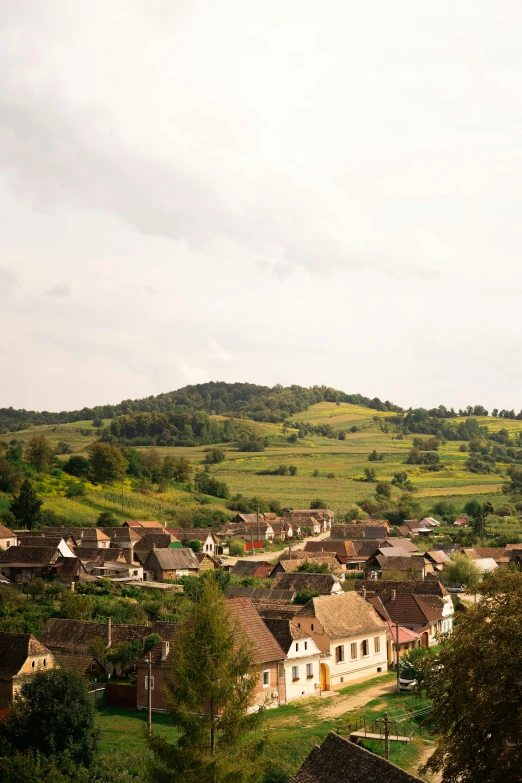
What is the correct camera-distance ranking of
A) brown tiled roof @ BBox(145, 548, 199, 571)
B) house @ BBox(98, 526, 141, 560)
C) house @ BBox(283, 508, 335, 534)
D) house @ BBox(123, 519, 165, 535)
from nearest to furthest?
brown tiled roof @ BBox(145, 548, 199, 571) < house @ BBox(98, 526, 141, 560) < house @ BBox(123, 519, 165, 535) < house @ BBox(283, 508, 335, 534)

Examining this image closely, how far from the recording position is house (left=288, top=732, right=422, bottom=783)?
1738 cm

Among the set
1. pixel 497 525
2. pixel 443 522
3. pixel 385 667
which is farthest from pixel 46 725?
pixel 443 522

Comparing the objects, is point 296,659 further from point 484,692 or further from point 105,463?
point 105,463

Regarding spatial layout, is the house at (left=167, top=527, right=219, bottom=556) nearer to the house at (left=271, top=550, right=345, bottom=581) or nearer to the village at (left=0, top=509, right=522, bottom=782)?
the village at (left=0, top=509, right=522, bottom=782)

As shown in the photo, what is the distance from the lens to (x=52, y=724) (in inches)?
979

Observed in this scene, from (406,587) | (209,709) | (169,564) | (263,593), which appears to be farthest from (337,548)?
(209,709)

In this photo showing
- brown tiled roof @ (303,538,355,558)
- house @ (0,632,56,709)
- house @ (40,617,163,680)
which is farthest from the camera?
brown tiled roof @ (303,538,355,558)

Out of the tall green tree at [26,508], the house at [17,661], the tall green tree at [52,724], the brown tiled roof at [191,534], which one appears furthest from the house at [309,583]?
the tall green tree at [26,508]

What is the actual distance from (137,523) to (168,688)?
6589 cm

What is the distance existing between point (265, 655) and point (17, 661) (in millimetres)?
10178

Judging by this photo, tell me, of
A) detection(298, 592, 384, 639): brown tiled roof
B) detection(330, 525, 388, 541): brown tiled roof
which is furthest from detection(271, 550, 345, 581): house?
detection(298, 592, 384, 639): brown tiled roof

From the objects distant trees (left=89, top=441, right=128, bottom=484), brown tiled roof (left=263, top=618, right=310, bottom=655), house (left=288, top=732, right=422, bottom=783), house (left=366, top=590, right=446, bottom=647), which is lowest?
house (left=366, top=590, right=446, bottom=647)

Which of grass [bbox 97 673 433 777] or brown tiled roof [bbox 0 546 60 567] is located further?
brown tiled roof [bbox 0 546 60 567]

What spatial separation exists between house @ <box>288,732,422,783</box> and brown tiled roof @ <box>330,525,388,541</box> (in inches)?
2986
